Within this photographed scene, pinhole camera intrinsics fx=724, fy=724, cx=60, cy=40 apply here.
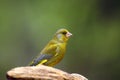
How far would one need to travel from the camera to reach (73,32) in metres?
8.96

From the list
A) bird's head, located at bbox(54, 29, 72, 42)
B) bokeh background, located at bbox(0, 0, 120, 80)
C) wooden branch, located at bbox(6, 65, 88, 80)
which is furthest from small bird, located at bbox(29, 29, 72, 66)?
bokeh background, located at bbox(0, 0, 120, 80)

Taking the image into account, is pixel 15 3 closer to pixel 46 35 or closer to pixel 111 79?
pixel 46 35

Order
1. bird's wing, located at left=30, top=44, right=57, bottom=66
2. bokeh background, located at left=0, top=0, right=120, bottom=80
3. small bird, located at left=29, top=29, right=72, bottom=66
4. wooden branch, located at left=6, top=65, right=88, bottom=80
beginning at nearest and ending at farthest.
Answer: wooden branch, located at left=6, top=65, right=88, bottom=80
bird's wing, located at left=30, top=44, right=57, bottom=66
small bird, located at left=29, top=29, right=72, bottom=66
bokeh background, located at left=0, top=0, right=120, bottom=80

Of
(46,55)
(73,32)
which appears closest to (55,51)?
(46,55)

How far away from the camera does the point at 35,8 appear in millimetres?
9453

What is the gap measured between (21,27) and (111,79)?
134 centimetres

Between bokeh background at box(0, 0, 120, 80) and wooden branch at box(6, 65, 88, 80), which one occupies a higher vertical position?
bokeh background at box(0, 0, 120, 80)

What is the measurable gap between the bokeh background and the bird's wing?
3689 millimetres

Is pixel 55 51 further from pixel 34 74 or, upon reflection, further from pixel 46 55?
pixel 34 74

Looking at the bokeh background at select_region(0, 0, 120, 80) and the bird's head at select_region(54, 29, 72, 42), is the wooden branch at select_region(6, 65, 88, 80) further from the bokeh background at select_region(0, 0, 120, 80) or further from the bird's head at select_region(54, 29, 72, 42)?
the bokeh background at select_region(0, 0, 120, 80)

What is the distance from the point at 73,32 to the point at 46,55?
4530 mm

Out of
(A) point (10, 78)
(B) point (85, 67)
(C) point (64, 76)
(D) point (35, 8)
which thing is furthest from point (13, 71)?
(D) point (35, 8)

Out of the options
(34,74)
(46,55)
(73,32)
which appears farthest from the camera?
(73,32)

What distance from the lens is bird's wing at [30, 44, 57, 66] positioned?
4.27 m
